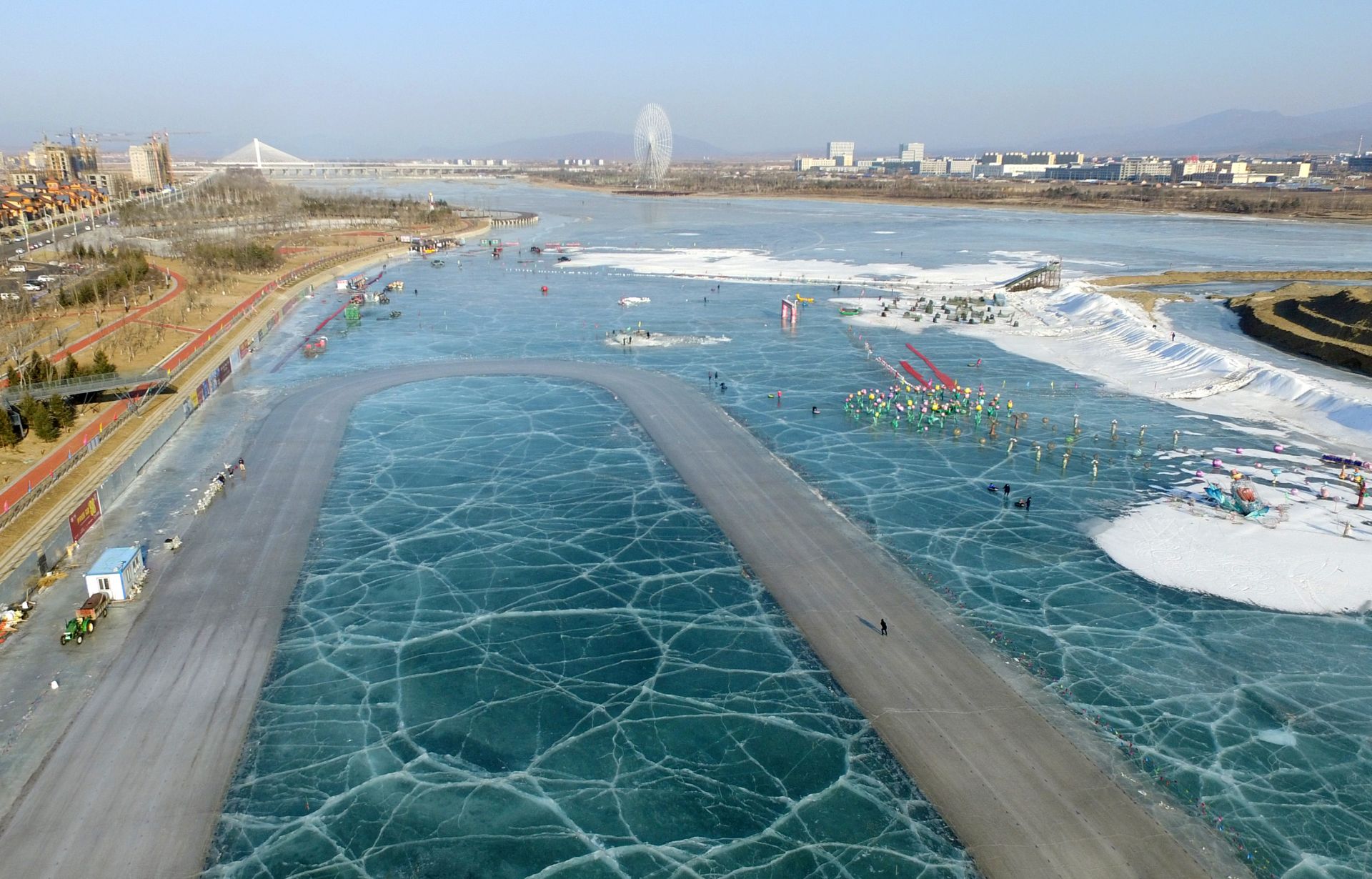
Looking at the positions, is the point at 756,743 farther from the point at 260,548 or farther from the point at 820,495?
the point at 260,548

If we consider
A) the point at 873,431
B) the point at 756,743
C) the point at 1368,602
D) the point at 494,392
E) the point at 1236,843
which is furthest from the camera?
the point at 494,392

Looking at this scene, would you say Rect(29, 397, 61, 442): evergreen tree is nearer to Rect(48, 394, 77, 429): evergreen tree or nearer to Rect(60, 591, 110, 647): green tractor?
Rect(48, 394, 77, 429): evergreen tree

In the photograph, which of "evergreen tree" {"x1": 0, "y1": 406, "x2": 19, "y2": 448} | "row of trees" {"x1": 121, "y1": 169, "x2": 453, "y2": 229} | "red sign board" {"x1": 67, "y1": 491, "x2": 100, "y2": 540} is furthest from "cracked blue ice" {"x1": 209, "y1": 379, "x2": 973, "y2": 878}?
"row of trees" {"x1": 121, "y1": 169, "x2": 453, "y2": 229}

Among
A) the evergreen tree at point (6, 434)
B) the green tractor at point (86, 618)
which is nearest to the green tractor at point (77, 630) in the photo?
the green tractor at point (86, 618)

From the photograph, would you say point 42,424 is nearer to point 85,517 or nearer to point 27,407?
point 27,407

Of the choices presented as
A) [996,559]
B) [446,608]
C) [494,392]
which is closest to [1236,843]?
[996,559]

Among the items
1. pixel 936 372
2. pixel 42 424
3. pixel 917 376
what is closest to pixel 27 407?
pixel 42 424
